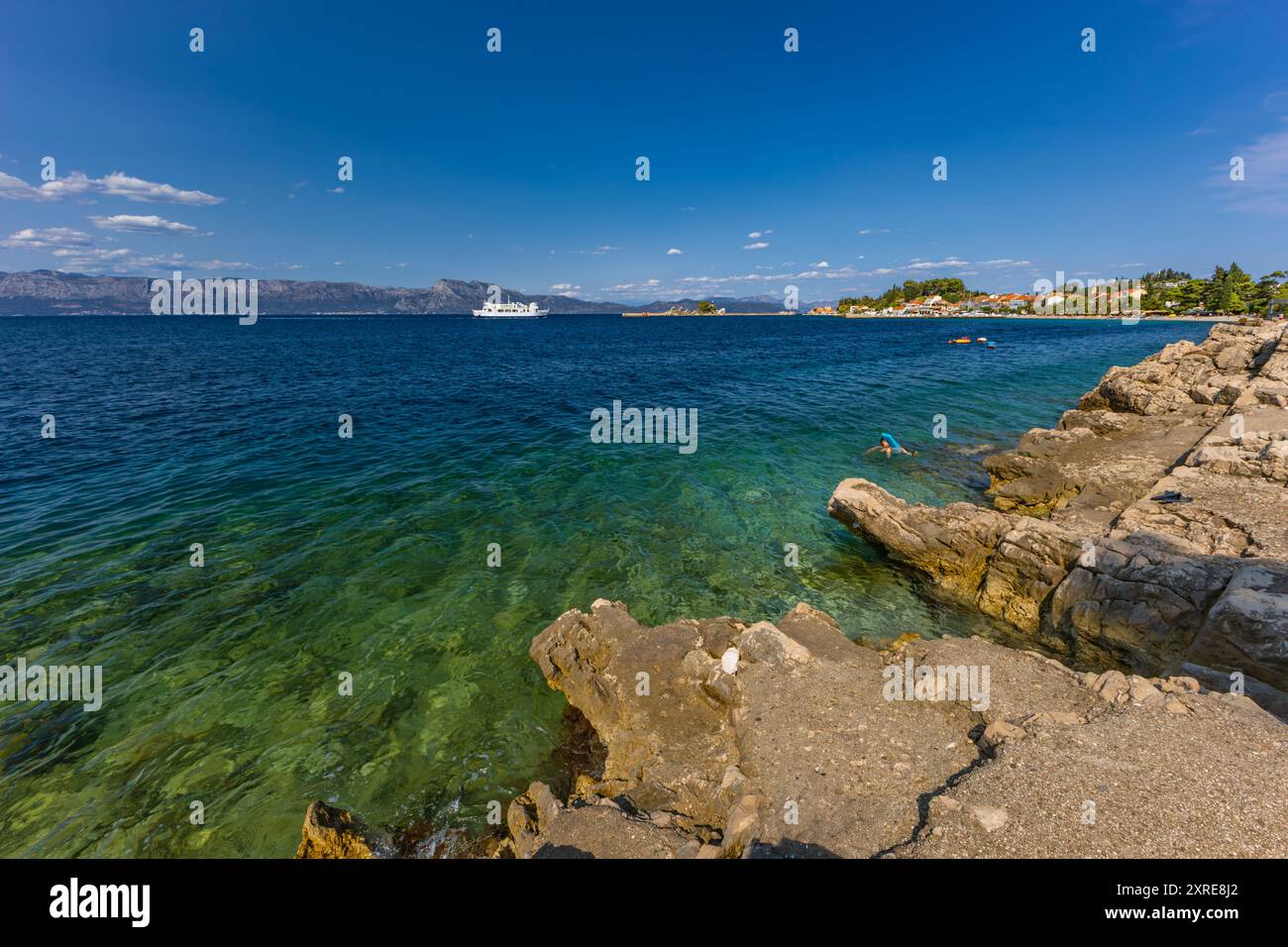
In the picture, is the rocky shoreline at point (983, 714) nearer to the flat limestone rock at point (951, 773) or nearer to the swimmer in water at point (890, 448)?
the flat limestone rock at point (951, 773)

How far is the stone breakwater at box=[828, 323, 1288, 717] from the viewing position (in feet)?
29.3

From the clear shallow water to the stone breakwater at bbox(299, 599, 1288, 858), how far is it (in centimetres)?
230

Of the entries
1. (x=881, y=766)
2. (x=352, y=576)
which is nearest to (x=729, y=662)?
(x=881, y=766)

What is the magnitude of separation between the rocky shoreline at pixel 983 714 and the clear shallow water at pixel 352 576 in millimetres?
1759

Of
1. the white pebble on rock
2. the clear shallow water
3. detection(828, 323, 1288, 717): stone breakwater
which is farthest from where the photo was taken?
the white pebble on rock

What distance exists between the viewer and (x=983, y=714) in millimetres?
7762

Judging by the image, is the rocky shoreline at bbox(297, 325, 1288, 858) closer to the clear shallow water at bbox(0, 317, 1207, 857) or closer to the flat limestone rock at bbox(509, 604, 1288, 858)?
the flat limestone rock at bbox(509, 604, 1288, 858)

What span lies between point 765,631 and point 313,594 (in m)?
12.9

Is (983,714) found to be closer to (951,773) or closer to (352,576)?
(951,773)

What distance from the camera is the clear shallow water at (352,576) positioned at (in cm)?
883

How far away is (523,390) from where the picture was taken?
46.2 meters

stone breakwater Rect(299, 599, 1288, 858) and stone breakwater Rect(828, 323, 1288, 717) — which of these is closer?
stone breakwater Rect(299, 599, 1288, 858)

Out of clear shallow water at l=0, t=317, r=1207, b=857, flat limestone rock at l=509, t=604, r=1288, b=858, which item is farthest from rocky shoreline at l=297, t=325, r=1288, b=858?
clear shallow water at l=0, t=317, r=1207, b=857
